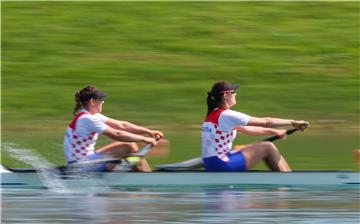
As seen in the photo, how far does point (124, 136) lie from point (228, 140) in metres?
1.15

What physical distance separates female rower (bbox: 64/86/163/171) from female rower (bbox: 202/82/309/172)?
0.63 meters

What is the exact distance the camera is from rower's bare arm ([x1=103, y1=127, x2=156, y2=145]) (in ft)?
47.1

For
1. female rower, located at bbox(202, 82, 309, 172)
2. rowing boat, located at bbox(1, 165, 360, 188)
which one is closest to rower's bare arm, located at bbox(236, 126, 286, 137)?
female rower, located at bbox(202, 82, 309, 172)

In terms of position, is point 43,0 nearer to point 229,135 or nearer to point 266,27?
point 266,27

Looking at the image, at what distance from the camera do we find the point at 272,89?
25047mm

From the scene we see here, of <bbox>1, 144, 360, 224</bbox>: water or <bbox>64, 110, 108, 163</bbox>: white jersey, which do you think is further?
<bbox>64, 110, 108, 163</bbox>: white jersey

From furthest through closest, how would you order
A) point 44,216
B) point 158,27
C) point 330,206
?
point 158,27 → point 330,206 → point 44,216

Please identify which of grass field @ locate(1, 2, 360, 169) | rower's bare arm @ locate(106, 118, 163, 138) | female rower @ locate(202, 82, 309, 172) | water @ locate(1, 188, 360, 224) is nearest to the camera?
water @ locate(1, 188, 360, 224)

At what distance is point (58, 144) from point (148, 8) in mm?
9603

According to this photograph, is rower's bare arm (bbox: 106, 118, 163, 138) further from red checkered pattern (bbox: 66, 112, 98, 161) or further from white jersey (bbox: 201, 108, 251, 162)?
white jersey (bbox: 201, 108, 251, 162)

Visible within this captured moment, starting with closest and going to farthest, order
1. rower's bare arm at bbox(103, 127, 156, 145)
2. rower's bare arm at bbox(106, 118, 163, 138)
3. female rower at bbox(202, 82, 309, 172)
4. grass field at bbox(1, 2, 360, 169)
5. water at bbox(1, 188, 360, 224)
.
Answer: water at bbox(1, 188, 360, 224)
female rower at bbox(202, 82, 309, 172)
rower's bare arm at bbox(103, 127, 156, 145)
rower's bare arm at bbox(106, 118, 163, 138)
grass field at bbox(1, 2, 360, 169)

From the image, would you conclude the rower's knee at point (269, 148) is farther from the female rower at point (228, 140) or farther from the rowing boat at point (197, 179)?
the rowing boat at point (197, 179)

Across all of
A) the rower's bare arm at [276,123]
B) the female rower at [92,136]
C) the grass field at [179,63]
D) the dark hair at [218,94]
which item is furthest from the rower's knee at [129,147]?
the grass field at [179,63]

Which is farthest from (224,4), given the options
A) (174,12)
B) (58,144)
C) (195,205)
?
(195,205)
